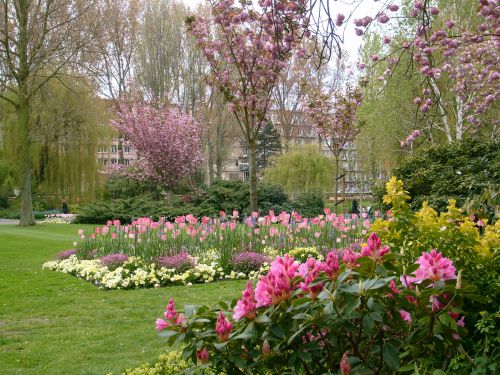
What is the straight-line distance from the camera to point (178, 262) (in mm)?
8828

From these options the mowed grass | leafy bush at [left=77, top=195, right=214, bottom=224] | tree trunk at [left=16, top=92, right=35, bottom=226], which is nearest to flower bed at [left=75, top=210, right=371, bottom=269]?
the mowed grass

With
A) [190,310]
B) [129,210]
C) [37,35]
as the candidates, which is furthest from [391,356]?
[129,210]

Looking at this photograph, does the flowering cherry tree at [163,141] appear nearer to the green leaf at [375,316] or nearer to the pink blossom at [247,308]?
the pink blossom at [247,308]

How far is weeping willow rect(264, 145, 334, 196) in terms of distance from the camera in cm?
3222

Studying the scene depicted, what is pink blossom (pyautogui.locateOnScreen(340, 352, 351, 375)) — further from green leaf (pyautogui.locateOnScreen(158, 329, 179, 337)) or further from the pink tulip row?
the pink tulip row

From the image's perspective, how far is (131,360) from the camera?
4551mm

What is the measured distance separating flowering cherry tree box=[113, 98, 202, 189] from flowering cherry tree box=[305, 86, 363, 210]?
942cm

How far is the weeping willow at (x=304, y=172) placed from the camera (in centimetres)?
3222

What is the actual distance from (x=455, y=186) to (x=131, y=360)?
7498 mm

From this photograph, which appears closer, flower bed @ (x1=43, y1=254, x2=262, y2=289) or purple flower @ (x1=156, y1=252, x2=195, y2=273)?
flower bed @ (x1=43, y1=254, x2=262, y2=289)

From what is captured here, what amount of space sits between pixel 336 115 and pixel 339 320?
19.3m

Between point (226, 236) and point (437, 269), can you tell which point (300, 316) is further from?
point (226, 236)

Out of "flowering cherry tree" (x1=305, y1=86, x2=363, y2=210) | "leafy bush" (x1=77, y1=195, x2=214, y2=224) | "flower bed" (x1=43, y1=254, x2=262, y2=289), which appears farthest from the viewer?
"leafy bush" (x1=77, y1=195, x2=214, y2=224)

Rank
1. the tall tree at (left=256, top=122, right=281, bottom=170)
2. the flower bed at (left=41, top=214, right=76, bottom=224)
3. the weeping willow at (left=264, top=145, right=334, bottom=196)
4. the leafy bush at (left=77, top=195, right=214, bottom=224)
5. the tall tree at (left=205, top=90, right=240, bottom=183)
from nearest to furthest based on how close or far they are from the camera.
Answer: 1. the leafy bush at (left=77, top=195, right=214, bottom=224)
2. the flower bed at (left=41, top=214, right=76, bottom=224)
3. the weeping willow at (left=264, top=145, right=334, bottom=196)
4. the tall tree at (left=205, top=90, right=240, bottom=183)
5. the tall tree at (left=256, top=122, right=281, bottom=170)
